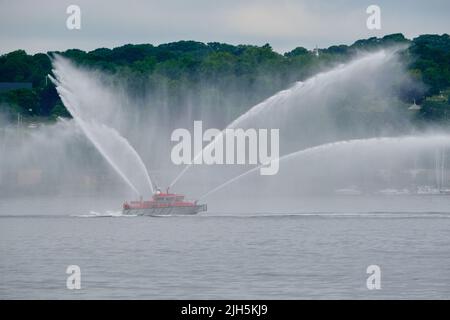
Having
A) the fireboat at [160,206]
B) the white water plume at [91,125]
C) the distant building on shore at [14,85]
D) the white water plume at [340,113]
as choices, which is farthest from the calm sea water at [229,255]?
the distant building on shore at [14,85]

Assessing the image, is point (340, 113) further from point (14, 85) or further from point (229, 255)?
point (229, 255)

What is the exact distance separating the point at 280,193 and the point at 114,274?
84.1 metres

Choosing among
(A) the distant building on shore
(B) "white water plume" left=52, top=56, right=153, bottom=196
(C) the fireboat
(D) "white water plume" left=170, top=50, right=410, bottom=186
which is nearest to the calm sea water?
(C) the fireboat

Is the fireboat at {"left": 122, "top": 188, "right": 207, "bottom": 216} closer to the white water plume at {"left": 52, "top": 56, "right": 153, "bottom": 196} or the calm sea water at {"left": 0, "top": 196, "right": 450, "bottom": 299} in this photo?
the calm sea water at {"left": 0, "top": 196, "right": 450, "bottom": 299}

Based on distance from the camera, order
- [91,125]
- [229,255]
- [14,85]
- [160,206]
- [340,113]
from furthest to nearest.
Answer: [14,85] < [340,113] < [91,125] < [160,206] < [229,255]

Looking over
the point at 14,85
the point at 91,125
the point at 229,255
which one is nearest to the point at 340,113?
the point at 91,125

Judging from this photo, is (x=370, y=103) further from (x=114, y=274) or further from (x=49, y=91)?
(x=114, y=274)

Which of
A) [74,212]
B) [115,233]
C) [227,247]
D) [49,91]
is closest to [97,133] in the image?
[74,212]

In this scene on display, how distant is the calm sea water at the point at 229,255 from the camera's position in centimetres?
4969

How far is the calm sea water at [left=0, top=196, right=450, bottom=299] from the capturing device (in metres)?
49.7

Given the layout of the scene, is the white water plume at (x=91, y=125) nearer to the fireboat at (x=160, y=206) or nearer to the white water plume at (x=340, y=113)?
the fireboat at (x=160, y=206)

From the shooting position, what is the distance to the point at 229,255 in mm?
61406

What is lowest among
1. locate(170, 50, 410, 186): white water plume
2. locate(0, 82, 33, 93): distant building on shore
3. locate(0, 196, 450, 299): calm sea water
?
locate(0, 196, 450, 299): calm sea water
